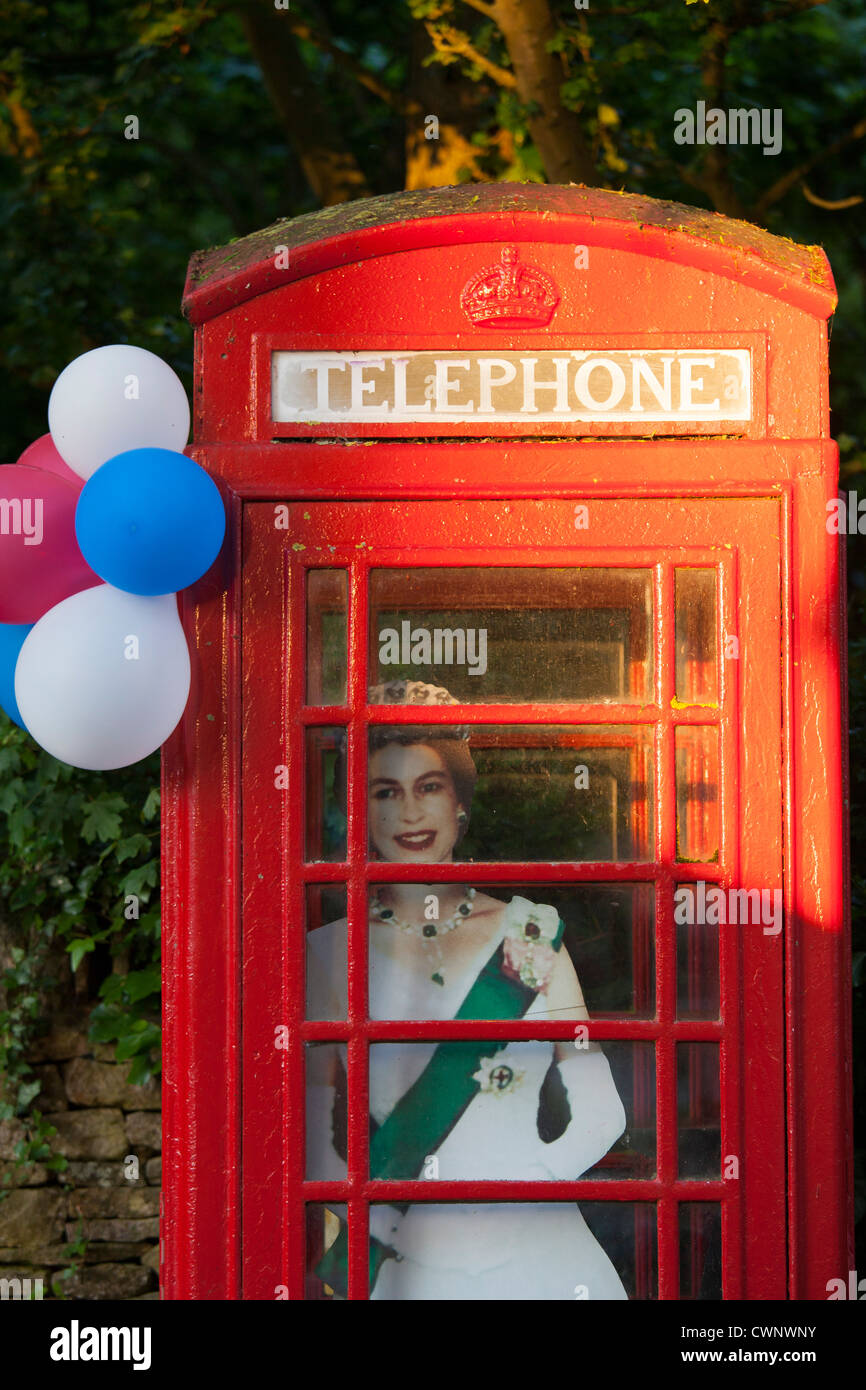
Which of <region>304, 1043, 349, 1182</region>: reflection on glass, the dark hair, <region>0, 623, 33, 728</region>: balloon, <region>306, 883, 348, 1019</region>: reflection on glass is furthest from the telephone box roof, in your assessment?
<region>304, 1043, 349, 1182</region>: reflection on glass

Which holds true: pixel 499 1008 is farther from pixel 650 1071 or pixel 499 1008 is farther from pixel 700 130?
pixel 700 130

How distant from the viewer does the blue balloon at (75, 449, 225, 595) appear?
8.57 ft

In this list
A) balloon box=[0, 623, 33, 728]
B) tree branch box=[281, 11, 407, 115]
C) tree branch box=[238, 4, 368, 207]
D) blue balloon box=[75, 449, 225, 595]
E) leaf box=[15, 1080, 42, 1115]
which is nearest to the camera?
blue balloon box=[75, 449, 225, 595]

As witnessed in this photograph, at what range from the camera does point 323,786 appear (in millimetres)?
2877

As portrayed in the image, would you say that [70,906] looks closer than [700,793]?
No

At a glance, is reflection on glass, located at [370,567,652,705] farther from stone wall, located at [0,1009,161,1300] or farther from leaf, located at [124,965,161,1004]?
stone wall, located at [0,1009,161,1300]

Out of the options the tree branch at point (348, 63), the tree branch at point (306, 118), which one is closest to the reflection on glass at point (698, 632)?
the tree branch at point (348, 63)

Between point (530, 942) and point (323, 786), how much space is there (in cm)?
56

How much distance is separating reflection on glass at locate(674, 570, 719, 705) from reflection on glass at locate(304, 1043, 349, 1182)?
1.08 m

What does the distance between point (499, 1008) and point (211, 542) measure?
1172mm

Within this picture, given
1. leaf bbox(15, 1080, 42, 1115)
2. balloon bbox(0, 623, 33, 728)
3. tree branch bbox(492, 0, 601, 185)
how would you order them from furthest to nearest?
tree branch bbox(492, 0, 601, 185)
leaf bbox(15, 1080, 42, 1115)
balloon bbox(0, 623, 33, 728)

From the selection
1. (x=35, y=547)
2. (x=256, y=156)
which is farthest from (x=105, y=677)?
(x=256, y=156)

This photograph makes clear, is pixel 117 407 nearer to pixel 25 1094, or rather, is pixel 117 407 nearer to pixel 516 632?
pixel 516 632

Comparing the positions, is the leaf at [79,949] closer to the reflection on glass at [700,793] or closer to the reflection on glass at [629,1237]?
the reflection on glass at [629,1237]
